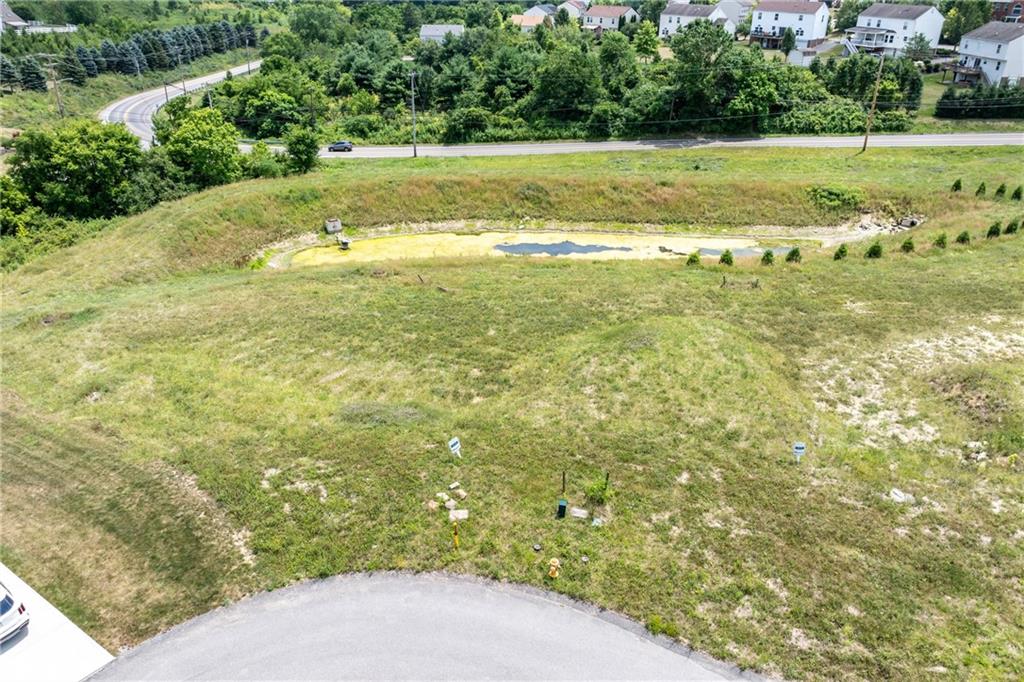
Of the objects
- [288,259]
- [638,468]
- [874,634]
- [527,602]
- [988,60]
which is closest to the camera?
[874,634]

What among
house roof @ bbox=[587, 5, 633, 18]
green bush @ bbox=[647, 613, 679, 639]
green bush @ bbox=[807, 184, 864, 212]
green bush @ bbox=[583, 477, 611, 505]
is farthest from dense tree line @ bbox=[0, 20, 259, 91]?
green bush @ bbox=[647, 613, 679, 639]

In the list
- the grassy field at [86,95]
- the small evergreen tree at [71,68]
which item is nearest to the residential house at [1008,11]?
the grassy field at [86,95]

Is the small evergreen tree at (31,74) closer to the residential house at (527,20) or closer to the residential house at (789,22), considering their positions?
the residential house at (527,20)

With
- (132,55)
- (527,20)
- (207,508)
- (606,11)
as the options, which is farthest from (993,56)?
(132,55)

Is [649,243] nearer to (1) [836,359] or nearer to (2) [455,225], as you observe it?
(2) [455,225]

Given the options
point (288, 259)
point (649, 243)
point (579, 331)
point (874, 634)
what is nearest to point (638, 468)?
point (874, 634)

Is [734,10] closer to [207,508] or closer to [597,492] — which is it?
[597,492]

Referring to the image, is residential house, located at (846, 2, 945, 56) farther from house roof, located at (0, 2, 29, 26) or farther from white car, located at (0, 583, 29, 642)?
house roof, located at (0, 2, 29, 26)
